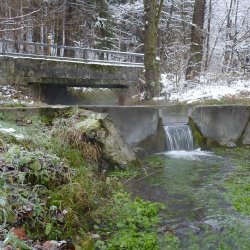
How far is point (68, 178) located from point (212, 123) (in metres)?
6.22

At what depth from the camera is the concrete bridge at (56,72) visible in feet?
41.8

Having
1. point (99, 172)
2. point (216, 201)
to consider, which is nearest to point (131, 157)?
point (99, 172)

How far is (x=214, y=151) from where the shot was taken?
9680mm

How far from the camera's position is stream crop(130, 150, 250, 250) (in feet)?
14.7

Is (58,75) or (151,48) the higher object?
(151,48)

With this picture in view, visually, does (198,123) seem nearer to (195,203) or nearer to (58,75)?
(195,203)

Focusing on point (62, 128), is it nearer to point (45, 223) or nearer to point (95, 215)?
point (95, 215)

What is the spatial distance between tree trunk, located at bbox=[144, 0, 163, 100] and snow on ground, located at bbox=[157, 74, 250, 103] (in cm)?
49

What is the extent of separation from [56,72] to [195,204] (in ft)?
30.3

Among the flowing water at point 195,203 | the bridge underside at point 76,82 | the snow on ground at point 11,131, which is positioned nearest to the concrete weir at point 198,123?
the flowing water at point 195,203

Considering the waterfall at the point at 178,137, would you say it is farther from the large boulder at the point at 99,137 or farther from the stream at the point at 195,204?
the large boulder at the point at 99,137

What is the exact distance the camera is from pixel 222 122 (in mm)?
10336

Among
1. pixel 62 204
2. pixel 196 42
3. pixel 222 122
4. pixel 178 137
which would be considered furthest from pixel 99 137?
pixel 196 42

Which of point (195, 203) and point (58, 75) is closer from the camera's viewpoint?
point (195, 203)
